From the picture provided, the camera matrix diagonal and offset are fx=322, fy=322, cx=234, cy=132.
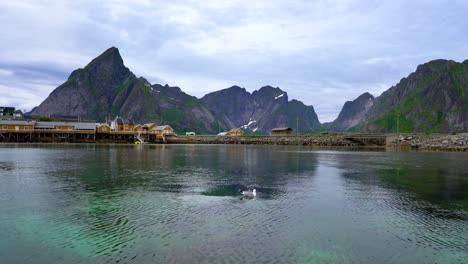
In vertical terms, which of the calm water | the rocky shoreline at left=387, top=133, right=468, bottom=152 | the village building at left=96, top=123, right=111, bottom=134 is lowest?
the calm water

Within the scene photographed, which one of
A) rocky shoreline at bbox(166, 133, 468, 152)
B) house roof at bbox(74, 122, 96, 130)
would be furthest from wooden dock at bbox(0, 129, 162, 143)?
rocky shoreline at bbox(166, 133, 468, 152)

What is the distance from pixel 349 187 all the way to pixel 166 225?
24.7 meters

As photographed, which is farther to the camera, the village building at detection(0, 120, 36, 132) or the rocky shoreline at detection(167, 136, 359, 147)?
the rocky shoreline at detection(167, 136, 359, 147)

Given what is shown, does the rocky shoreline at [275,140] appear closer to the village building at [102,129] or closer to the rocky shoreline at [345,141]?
the rocky shoreline at [345,141]

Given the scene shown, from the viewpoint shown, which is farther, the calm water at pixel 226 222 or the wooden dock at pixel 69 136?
the wooden dock at pixel 69 136

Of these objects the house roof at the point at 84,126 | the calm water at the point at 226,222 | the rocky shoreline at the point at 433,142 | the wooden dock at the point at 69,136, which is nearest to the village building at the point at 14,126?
the wooden dock at the point at 69,136

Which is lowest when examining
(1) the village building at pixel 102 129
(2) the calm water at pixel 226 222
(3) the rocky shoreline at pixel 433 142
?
(2) the calm water at pixel 226 222

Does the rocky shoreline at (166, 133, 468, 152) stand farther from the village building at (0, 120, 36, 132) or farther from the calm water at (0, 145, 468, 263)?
the calm water at (0, 145, 468, 263)

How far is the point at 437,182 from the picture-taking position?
4178 centimetres

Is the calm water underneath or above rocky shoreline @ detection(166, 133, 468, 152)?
underneath

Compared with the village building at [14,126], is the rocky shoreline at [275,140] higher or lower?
lower

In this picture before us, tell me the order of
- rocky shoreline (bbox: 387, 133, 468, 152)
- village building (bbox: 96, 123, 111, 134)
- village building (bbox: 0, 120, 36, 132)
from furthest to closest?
1. village building (bbox: 96, 123, 111, 134)
2. village building (bbox: 0, 120, 36, 132)
3. rocky shoreline (bbox: 387, 133, 468, 152)

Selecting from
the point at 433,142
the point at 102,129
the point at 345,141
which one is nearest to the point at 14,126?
the point at 102,129

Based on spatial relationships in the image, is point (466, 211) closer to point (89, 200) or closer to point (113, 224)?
point (113, 224)
